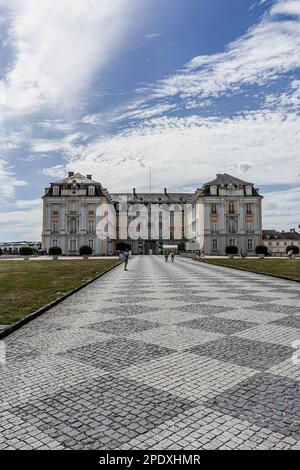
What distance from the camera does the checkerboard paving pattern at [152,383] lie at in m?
3.22

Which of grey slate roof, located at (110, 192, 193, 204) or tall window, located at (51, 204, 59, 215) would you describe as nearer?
tall window, located at (51, 204, 59, 215)

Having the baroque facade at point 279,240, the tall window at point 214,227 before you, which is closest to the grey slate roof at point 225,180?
the tall window at point 214,227

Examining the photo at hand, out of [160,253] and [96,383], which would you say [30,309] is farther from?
[160,253]

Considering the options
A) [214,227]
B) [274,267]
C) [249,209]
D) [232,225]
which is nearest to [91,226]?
[214,227]

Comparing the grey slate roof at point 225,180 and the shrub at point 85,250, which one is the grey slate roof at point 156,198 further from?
the shrub at point 85,250

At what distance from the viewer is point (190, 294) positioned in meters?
12.8

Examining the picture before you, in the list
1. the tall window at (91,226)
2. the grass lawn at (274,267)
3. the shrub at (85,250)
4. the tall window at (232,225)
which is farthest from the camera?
the tall window at (232,225)

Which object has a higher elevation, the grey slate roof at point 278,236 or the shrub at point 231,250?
the grey slate roof at point 278,236

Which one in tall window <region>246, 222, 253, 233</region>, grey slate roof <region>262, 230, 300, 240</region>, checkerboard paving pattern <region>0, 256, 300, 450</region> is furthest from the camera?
grey slate roof <region>262, 230, 300, 240</region>

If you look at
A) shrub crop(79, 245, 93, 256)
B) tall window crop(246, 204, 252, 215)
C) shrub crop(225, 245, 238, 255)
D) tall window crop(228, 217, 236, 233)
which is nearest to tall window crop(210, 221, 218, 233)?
tall window crop(228, 217, 236, 233)

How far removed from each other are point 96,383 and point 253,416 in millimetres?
1808

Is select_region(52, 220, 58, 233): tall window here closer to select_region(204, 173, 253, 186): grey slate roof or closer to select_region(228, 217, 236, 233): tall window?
select_region(204, 173, 253, 186): grey slate roof

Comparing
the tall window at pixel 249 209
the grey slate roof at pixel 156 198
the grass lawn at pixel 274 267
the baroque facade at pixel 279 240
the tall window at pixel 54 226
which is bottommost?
the grass lawn at pixel 274 267

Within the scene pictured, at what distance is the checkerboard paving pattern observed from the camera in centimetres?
322
